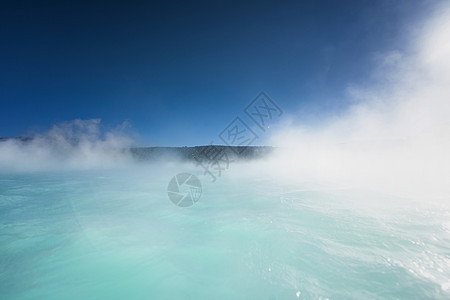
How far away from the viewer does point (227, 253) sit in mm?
→ 3230

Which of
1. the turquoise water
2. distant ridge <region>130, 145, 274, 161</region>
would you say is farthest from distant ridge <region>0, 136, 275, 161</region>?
the turquoise water

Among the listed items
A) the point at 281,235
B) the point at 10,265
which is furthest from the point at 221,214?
the point at 10,265

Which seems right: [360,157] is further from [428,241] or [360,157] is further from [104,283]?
[104,283]

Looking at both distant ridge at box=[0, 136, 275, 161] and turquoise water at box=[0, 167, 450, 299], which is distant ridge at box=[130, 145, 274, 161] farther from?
turquoise water at box=[0, 167, 450, 299]

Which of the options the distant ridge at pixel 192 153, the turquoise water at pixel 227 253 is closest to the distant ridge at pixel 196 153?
the distant ridge at pixel 192 153

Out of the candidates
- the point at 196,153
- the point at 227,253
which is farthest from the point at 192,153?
the point at 227,253

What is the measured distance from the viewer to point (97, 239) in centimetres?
369

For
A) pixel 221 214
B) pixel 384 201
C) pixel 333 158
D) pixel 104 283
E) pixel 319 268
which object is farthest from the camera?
pixel 333 158

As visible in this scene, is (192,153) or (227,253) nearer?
(227,253)

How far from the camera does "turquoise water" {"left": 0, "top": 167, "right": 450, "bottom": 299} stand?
234cm

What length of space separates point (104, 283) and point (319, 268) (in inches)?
122

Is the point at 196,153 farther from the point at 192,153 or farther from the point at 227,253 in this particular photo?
the point at 227,253

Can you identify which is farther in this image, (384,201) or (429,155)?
(429,155)

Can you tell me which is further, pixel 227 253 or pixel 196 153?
pixel 196 153
